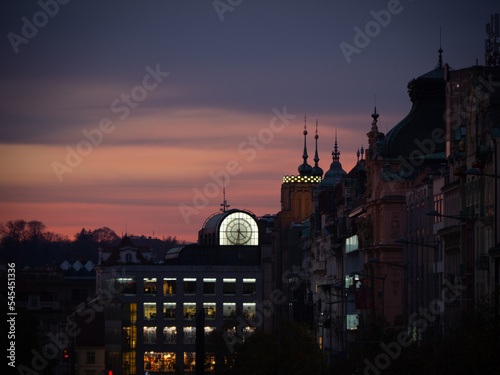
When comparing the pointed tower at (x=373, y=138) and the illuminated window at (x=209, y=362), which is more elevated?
the pointed tower at (x=373, y=138)

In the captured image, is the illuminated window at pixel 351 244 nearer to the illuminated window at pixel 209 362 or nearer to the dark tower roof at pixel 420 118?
the dark tower roof at pixel 420 118

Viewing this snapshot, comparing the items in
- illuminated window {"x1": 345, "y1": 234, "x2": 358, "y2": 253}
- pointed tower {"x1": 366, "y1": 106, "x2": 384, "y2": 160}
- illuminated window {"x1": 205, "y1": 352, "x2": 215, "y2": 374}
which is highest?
pointed tower {"x1": 366, "y1": 106, "x2": 384, "y2": 160}

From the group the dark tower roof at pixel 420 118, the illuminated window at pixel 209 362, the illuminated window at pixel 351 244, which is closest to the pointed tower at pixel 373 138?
the dark tower roof at pixel 420 118

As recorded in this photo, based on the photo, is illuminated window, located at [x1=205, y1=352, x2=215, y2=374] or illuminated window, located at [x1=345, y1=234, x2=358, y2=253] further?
illuminated window, located at [x1=205, y1=352, x2=215, y2=374]

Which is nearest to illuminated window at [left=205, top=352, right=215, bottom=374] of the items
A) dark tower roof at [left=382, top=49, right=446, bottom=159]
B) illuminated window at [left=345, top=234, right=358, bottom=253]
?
illuminated window at [left=345, top=234, right=358, bottom=253]

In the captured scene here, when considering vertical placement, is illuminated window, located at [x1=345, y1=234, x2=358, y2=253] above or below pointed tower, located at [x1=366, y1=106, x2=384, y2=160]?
below

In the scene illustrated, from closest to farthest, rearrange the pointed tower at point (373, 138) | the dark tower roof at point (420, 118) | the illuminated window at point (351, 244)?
the dark tower roof at point (420, 118) → the pointed tower at point (373, 138) → the illuminated window at point (351, 244)

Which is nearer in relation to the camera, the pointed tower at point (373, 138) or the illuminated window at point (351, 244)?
the pointed tower at point (373, 138)

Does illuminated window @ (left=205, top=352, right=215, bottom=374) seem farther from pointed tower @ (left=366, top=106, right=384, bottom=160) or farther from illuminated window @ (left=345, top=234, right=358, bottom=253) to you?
pointed tower @ (left=366, top=106, right=384, bottom=160)

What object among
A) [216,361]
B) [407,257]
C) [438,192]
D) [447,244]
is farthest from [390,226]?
[216,361]

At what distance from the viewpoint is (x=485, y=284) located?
258 ft

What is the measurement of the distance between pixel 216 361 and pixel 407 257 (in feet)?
187

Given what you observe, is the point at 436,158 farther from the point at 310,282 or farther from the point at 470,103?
the point at 310,282

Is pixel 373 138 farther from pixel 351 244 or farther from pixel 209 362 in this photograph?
pixel 209 362
